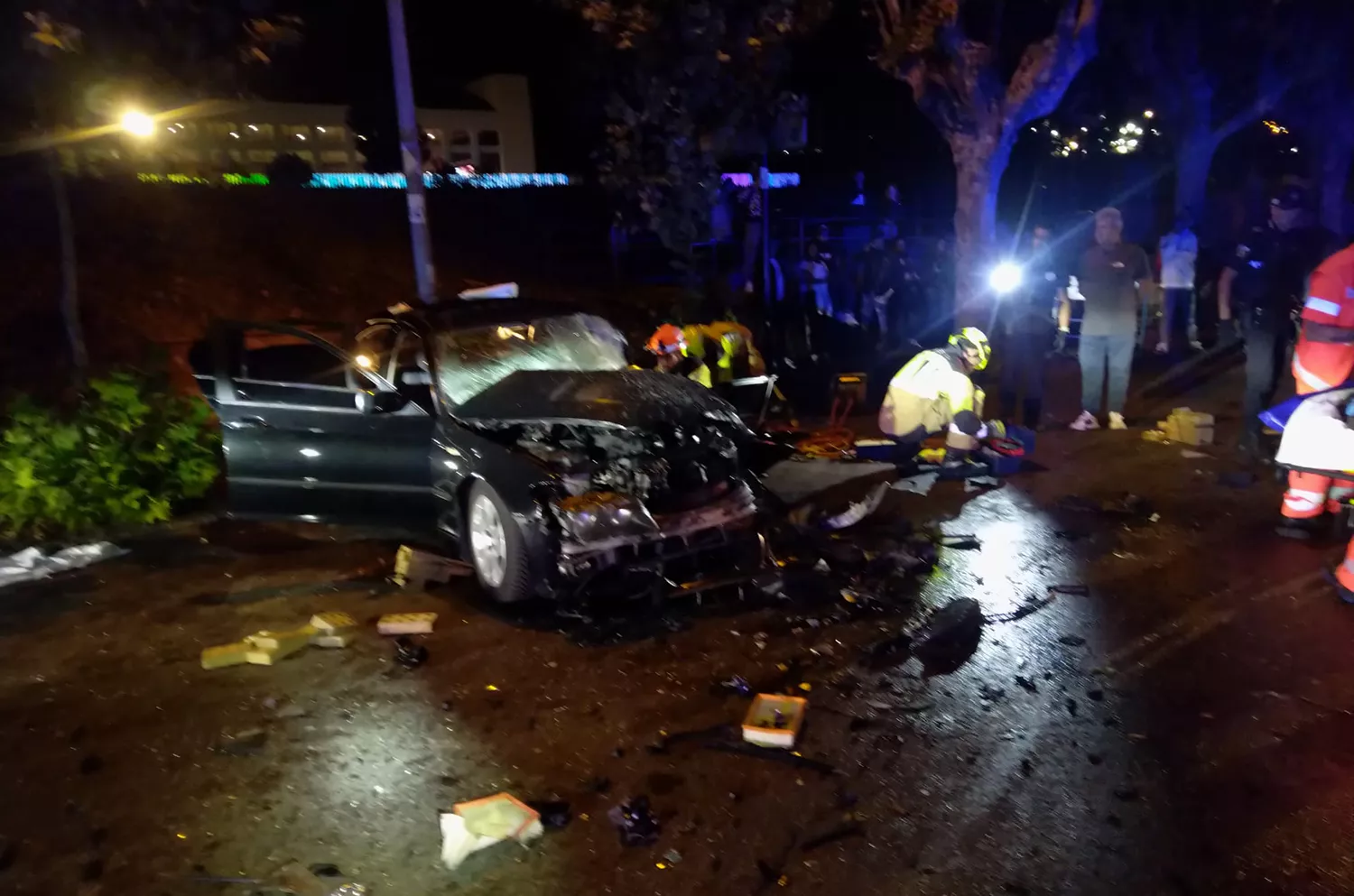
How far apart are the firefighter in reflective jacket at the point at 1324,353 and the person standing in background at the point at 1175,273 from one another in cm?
695

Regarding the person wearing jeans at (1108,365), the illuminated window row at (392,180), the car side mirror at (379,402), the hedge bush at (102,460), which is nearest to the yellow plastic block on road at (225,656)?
the car side mirror at (379,402)

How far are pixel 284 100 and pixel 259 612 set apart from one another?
22.8 m

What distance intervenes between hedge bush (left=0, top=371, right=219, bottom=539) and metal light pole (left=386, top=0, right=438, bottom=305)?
2.52 metres

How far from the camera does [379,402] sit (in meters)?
5.66

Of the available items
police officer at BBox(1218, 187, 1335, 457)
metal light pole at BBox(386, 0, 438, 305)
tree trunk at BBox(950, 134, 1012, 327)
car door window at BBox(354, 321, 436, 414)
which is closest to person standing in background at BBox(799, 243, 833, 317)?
tree trunk at BBox(950, 134, 1012, 327)

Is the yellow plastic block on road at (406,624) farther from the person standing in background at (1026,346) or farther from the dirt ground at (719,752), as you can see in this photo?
the person standing in background at (1026,346)

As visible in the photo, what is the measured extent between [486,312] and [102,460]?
3317 mm

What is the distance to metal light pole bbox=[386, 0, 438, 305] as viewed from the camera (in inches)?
341

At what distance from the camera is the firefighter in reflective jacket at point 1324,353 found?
6051 mm

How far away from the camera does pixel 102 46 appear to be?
800 centimetres

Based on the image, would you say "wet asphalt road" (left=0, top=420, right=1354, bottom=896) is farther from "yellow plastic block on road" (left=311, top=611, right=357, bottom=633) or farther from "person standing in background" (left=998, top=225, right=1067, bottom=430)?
"person standing in background" (left=998, top=225, right=1067, bottom=430)

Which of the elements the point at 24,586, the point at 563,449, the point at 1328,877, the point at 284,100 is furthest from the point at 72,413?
the point at 284,100

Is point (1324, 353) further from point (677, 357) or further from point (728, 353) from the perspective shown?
point (677, 357)

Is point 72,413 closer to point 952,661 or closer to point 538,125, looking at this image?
point 952,661
